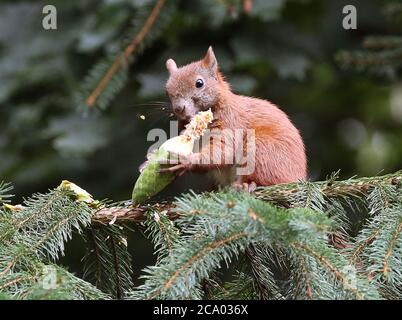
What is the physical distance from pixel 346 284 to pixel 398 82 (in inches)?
80.1

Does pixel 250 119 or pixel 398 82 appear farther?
pixel 398 82

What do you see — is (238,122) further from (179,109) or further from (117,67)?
(117,67)

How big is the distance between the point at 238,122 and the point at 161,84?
65 centimetres

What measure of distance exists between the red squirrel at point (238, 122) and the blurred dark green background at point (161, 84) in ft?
1.58

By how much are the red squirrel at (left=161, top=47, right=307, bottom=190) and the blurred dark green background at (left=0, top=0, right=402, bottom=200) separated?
48 centimetres

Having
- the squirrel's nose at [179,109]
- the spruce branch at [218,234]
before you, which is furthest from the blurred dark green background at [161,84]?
the spruce branch at [218,234]

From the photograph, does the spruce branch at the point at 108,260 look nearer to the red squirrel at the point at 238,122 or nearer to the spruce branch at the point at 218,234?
the spruce branch at the point at 218,234

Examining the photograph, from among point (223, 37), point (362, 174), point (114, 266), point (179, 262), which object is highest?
point (223, 37)

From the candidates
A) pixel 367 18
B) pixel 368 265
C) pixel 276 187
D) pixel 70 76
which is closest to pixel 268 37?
pixel 367 18

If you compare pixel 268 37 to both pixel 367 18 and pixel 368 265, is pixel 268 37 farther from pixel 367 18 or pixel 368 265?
pixel 368 265

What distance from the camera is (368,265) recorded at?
1396 mm

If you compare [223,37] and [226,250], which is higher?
[223,37]

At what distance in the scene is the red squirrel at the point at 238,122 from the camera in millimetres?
1904

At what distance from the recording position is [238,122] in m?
2.00
